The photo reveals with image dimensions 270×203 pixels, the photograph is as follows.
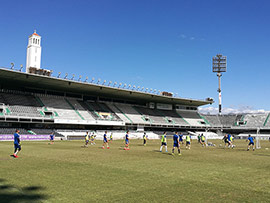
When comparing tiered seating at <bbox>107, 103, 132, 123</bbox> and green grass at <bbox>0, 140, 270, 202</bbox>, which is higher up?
tiered seating at <bbox>107, 103, 132, 123</bbox>

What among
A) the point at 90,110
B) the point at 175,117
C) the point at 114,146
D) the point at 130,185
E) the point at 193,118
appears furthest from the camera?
the point at 193,118

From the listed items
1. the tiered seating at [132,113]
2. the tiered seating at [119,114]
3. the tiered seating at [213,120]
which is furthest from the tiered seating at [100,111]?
the tiered seating at [213,120]

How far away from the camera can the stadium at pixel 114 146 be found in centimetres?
863

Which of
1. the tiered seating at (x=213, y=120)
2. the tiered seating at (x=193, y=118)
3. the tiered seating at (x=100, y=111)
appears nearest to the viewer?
the tiered seating at (x=100, y=111)

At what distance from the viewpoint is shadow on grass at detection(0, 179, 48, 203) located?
7.28 m

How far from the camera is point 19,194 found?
7.83m

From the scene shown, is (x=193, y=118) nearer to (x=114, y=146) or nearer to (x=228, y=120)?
(x=228, y=120)

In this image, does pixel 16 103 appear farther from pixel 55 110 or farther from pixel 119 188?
pixel 119 188

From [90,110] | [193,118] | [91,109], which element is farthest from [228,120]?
[90,110]

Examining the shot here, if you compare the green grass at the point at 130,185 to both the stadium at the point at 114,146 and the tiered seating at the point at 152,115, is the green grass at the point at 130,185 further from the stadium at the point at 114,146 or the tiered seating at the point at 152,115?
the tiered seating at the point at 152,115

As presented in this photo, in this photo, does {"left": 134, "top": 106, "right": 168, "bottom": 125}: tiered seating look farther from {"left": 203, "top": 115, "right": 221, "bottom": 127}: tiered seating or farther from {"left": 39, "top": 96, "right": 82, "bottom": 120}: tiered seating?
{"left": 39, "top": 96, "right": 82, "bottom": 120}: tiered seating

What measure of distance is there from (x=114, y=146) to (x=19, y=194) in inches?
986

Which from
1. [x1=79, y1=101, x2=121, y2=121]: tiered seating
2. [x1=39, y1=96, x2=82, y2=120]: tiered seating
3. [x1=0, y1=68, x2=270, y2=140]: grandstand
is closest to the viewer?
[x1=0, y1=68, x2=270, y2=140]: grandstand

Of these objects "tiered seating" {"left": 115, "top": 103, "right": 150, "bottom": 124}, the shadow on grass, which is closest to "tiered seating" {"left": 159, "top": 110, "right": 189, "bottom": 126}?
"tiered seating" {"left": 115, "top": 103, "right": 150, "bottom": 124}
